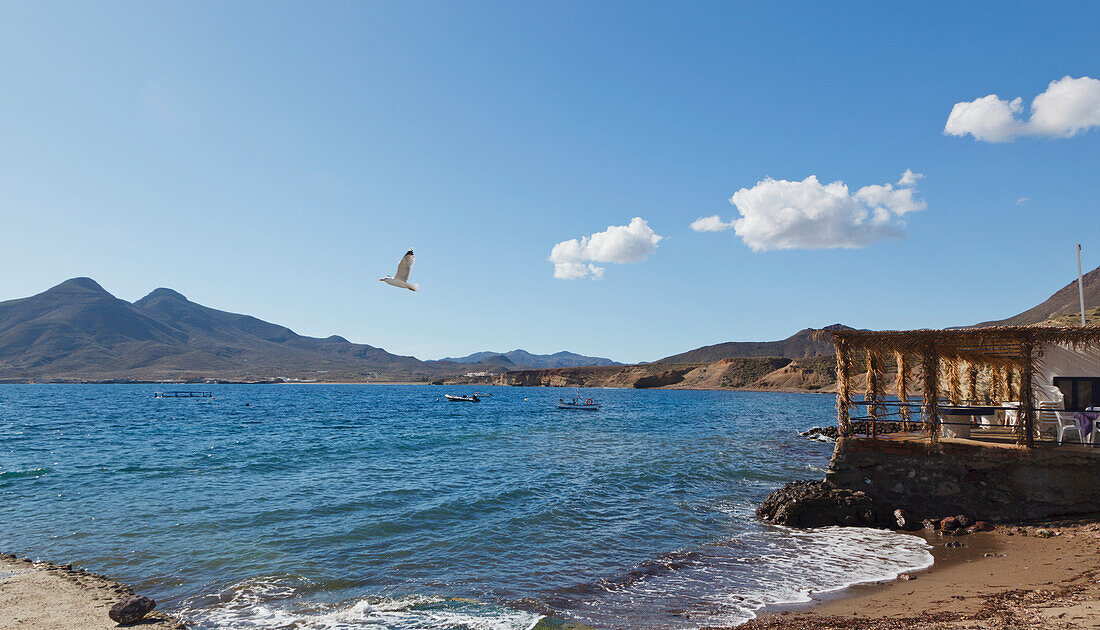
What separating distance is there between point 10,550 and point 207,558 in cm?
460

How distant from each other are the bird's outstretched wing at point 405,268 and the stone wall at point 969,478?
1356cm

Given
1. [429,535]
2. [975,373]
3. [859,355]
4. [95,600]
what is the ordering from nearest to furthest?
[95,600] < [429,535] < [859,355] < [975,373]

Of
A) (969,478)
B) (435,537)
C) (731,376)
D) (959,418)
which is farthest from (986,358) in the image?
(731,376)

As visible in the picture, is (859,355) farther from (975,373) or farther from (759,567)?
(975,373)

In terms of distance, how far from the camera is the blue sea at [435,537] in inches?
404

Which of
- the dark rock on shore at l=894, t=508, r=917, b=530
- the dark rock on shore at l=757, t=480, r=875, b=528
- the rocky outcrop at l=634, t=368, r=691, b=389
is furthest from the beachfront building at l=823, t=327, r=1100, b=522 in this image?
the rocky outcrop at l=634, t=368, r=691, b=389

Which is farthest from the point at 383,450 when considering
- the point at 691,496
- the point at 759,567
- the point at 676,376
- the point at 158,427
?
the point at 676,376

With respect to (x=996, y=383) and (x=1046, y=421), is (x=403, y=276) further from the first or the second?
(x=996, y=383)

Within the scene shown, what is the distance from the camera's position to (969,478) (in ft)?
48.5

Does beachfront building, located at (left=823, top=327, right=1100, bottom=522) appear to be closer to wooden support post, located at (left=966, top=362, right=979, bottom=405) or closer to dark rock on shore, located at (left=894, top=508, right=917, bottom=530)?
dark rock on shore, located at (left=894, top=508, right=917, bottom=530)

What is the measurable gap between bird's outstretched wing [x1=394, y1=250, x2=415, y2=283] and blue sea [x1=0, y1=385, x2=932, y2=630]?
7.02 metres

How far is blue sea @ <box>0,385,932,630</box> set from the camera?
404 inches

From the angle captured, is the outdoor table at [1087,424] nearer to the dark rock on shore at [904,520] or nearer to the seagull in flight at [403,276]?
the dark rock on shore at [904,520]

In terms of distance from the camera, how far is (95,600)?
9742 mm
